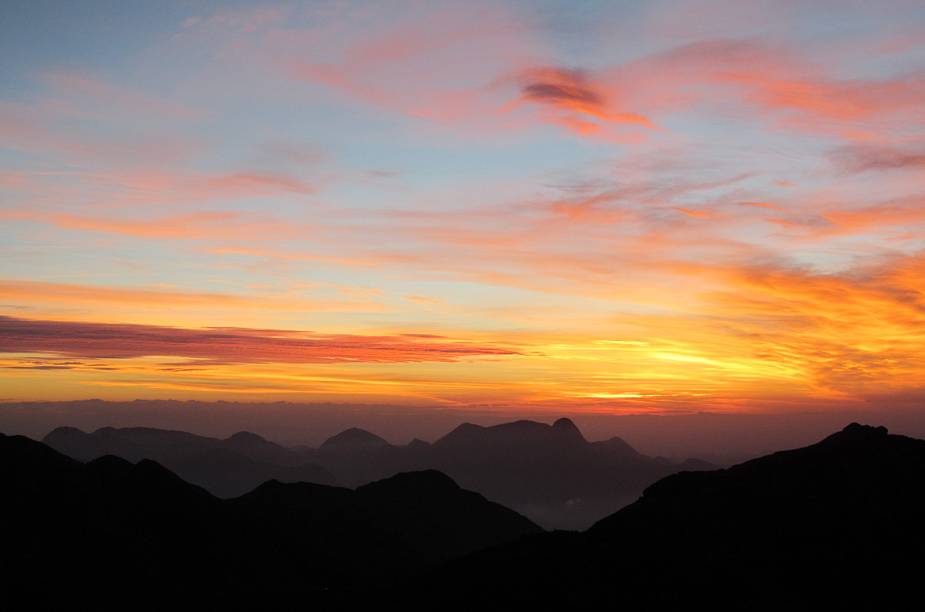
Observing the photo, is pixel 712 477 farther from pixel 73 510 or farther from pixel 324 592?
pixel 73 510

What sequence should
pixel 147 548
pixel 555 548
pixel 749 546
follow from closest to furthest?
pixel 749 546 < pixel 555 548 < pixel 147 548

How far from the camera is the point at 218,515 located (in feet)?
545

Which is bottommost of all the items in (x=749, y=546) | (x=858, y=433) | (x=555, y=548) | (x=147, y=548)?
(x=147, y=548)

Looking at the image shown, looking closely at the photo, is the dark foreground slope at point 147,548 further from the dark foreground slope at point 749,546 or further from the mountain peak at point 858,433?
the mountain peak at point 858,433

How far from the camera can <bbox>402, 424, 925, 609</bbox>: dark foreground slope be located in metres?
82.1

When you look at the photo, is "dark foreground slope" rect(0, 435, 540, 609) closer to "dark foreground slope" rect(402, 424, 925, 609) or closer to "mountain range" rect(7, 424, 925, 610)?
"mountain range" rect(7, 424, 925, 610)

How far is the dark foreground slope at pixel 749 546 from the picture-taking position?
82062mm

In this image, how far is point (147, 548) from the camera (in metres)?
140

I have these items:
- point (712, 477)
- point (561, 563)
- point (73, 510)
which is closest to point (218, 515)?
point (73, 510)

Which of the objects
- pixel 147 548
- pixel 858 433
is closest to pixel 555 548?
pixel 858 433

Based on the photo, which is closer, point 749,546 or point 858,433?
point 749,546

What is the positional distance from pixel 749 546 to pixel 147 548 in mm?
105718

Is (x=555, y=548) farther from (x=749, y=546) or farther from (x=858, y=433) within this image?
(x=858, y=433)

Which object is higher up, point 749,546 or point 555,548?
point 749,546
